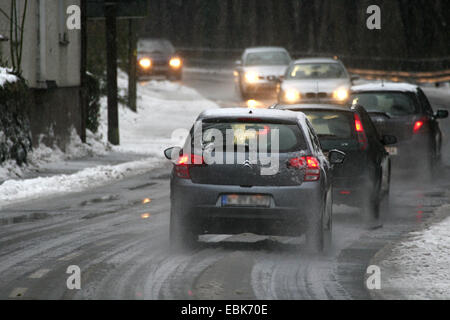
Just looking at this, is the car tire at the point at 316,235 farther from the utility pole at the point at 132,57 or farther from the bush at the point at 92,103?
the utility pole at the point at 132,57

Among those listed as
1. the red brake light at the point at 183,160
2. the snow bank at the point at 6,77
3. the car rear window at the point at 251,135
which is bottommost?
the red brake light at the point at 183,160

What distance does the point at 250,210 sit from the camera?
1215 centimetres

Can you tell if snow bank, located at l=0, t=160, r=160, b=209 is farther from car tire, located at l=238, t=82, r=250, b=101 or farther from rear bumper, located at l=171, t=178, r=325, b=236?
car tire, located at l=238, t=82, r=250, b=101

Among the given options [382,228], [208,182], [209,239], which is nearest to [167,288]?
[208,182]

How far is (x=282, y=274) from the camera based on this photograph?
1112 cm

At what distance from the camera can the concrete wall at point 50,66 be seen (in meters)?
25.0

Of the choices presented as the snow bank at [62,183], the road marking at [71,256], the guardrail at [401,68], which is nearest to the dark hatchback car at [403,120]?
the snow bank at [62,183]

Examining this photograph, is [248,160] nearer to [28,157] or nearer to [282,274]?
[282,274]

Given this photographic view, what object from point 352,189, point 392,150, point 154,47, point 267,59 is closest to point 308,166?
Answer: point 352,189

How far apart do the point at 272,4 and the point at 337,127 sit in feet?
230

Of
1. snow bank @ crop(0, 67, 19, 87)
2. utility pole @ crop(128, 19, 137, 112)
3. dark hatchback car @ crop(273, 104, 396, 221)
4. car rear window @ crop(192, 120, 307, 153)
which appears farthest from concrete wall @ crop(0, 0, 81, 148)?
car rear window @ crop(192, 120, 307, 153)

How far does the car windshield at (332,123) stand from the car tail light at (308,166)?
353 centimetres

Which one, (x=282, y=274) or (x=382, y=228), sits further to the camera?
(x=382, y=228)

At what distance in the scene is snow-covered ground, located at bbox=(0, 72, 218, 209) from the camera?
64.8ft
